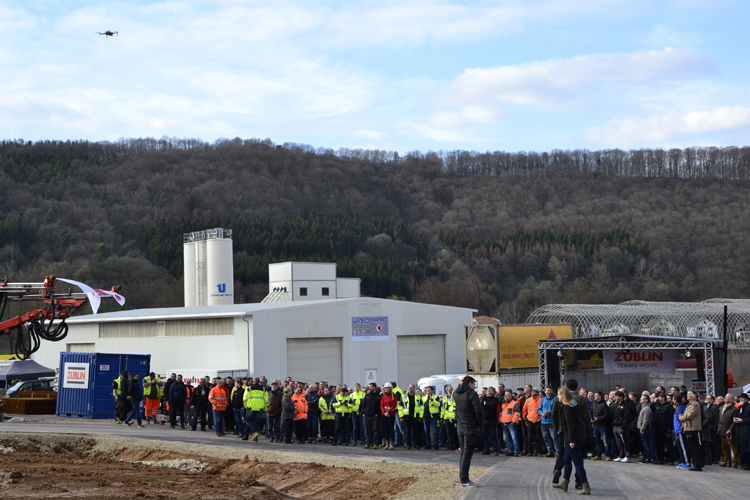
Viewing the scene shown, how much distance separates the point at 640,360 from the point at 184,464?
15284 millimetres

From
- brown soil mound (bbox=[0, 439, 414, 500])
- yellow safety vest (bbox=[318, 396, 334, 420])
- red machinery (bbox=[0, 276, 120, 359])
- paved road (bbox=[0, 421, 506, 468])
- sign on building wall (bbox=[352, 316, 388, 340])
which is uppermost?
red machinery (bbox=[0, 276, 120, 359])

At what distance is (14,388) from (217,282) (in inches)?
891

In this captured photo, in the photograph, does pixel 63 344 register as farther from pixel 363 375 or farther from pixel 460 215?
pixel 460 215

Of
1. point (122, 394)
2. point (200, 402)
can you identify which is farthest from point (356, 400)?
point (122, 394)

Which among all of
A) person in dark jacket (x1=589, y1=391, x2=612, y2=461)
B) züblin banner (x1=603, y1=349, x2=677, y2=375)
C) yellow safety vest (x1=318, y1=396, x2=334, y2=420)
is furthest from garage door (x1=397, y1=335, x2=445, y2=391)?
person in dark jacket (x1=589, y1=391, x2=612, y2=461)

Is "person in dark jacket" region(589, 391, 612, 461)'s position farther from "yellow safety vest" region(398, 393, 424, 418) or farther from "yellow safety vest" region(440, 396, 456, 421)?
"yellow safety vest" region(398, 393, 424, 418)

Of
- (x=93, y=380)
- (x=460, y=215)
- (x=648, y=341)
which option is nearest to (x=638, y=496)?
(x=648, y=341)

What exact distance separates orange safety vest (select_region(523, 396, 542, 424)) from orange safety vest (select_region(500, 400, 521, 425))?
24 cm

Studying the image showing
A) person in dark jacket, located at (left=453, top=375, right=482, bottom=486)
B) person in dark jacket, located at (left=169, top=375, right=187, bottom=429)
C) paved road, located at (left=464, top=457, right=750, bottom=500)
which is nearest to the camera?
paved road, located at (left=464, top=457, right=750, bottom=500)

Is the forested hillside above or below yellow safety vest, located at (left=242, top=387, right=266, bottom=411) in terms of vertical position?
above

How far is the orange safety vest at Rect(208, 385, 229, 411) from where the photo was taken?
2100 centimetres

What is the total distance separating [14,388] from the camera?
3186cm

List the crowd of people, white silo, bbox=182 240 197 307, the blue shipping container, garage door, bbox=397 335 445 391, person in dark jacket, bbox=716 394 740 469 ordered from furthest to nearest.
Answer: white silo, bbox=182 240 197 307 → garage door, bbox=397 335 445 391 → the blue shipping container → the crowd of people → person in dark jacket, bbox=716 394 740 469

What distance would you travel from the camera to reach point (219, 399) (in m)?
21.0
